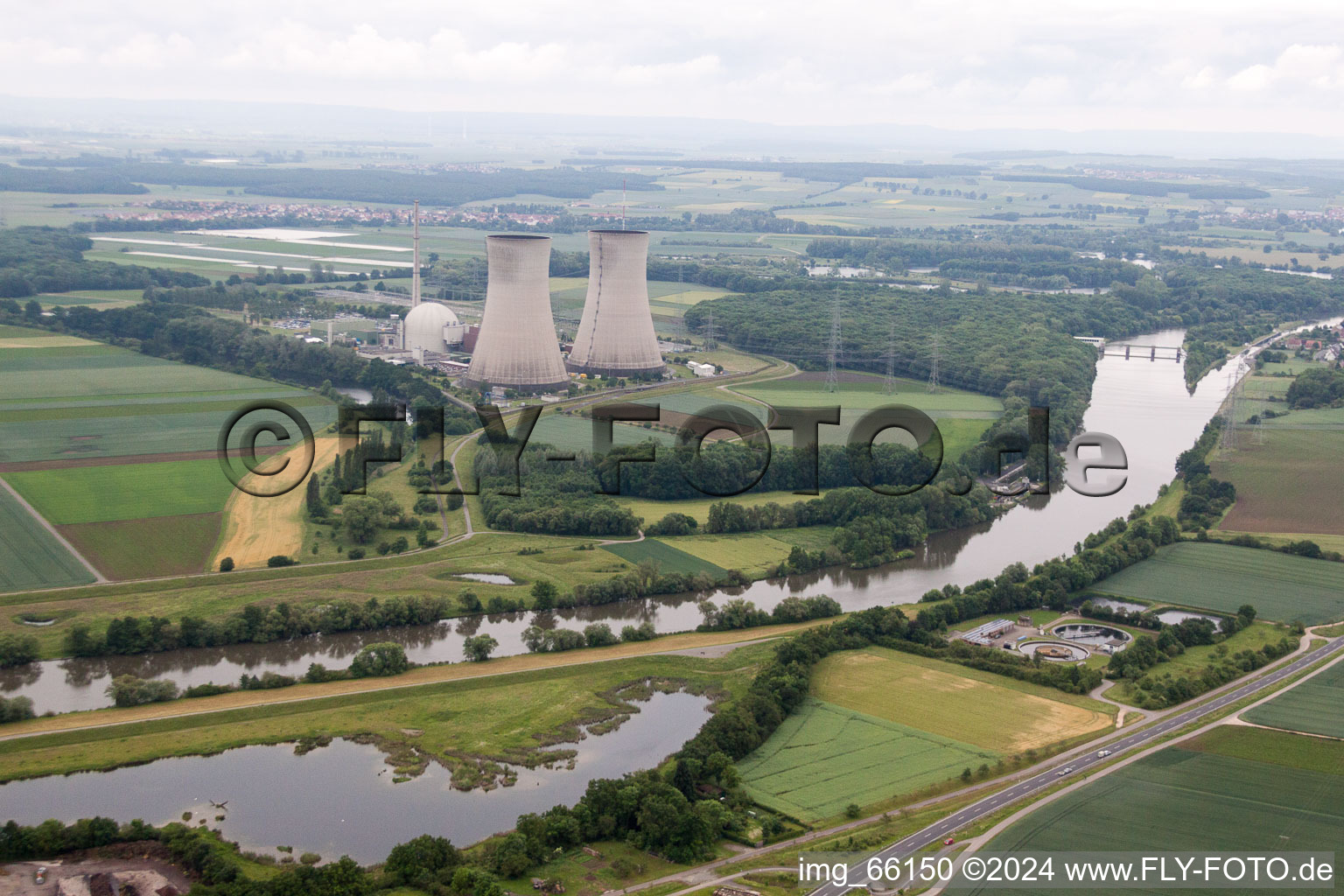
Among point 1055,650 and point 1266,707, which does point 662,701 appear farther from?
point 1266,707

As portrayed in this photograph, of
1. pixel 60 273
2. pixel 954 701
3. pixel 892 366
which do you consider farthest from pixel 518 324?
pixel 60 273

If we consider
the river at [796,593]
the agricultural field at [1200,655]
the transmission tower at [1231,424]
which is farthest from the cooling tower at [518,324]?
the agricultural field at [1200,655]

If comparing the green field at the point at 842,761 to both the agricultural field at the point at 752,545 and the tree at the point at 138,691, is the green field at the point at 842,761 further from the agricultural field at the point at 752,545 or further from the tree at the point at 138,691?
the tree at the point at 138,691

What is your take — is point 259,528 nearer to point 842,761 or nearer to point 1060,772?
point 842,761

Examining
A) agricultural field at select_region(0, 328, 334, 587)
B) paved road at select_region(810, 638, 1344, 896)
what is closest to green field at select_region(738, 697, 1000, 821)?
paved road at select_region(810, 638, 1344, 896)

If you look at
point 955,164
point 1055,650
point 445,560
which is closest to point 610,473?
point 445,560

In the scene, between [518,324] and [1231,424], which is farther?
[518,324]
